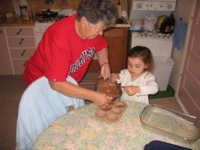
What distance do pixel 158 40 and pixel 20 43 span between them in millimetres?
1963

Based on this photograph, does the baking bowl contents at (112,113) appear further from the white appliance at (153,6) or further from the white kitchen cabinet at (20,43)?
the white kitchen cabinet at (20,43)

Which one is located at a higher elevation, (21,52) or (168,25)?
(168,25)

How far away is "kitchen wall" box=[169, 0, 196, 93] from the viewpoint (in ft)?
7.45

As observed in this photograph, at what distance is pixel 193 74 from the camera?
2.15m

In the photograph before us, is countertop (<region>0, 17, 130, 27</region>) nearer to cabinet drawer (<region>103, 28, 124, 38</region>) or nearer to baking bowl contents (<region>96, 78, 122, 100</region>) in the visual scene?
cabinet drawer (<region>103, 28, 124, 38</region>)

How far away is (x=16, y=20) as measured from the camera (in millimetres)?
2836

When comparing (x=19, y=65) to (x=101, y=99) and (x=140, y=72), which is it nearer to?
(x=140, y=72)

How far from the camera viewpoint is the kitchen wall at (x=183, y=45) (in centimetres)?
227

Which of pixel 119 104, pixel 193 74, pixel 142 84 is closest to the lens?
pixel 119 104

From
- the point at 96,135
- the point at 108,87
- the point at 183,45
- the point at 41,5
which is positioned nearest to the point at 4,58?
the point at 41,5

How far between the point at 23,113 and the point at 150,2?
7.37 ft

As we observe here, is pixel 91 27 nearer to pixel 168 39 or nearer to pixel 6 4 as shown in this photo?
pixel 168 39

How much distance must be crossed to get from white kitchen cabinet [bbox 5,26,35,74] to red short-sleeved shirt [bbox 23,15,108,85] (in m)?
1.53

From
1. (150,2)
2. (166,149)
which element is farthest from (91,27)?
(150,2)
